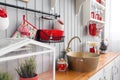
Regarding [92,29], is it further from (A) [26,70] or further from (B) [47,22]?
(A) [26,70]

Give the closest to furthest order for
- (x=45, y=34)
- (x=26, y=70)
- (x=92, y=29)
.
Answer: (x=26, y=70)
(x=45, y=34)
(x=92, y=29)

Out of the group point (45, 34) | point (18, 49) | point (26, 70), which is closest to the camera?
point (18, 49)

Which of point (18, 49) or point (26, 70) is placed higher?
point (18, 49)

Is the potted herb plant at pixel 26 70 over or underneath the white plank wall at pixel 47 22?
underneath

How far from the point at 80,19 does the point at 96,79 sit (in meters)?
1.04

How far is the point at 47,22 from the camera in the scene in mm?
1642

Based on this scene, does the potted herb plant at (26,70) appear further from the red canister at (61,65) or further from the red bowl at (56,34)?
the red canister at (61,65)

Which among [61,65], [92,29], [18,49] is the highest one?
[92,29]

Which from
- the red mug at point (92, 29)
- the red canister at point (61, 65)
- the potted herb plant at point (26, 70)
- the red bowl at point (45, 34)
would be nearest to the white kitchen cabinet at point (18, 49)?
the potted herb plant at point (26, 70)

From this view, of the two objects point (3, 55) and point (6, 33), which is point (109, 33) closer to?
point (6, 33)

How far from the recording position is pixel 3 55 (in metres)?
0.79

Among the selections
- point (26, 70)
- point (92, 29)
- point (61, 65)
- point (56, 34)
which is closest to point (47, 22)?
point (56, 34)

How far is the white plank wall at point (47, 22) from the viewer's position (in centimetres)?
120

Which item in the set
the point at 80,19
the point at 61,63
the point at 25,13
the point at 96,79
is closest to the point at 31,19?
the point at 25,13
